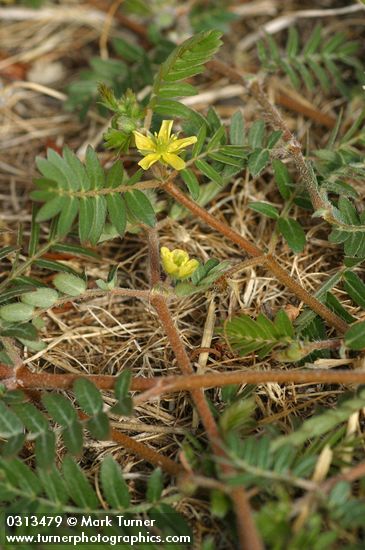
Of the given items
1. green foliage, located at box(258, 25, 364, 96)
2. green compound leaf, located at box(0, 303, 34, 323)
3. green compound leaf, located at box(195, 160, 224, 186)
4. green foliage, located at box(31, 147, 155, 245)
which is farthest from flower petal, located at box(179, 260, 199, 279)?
green foliage, located at box(258, 25, 364, 96)

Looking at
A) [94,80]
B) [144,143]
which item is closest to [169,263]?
[144,143]

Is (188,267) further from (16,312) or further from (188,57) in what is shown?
(188,57)

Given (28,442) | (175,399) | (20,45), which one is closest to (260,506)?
(175,399)

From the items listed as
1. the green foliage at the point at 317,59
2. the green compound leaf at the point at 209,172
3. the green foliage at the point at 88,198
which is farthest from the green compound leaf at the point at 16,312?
the green foliage at the point at 317,59

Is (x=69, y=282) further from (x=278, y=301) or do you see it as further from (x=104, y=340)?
(x=278, y=301)

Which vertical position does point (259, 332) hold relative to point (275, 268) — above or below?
below
